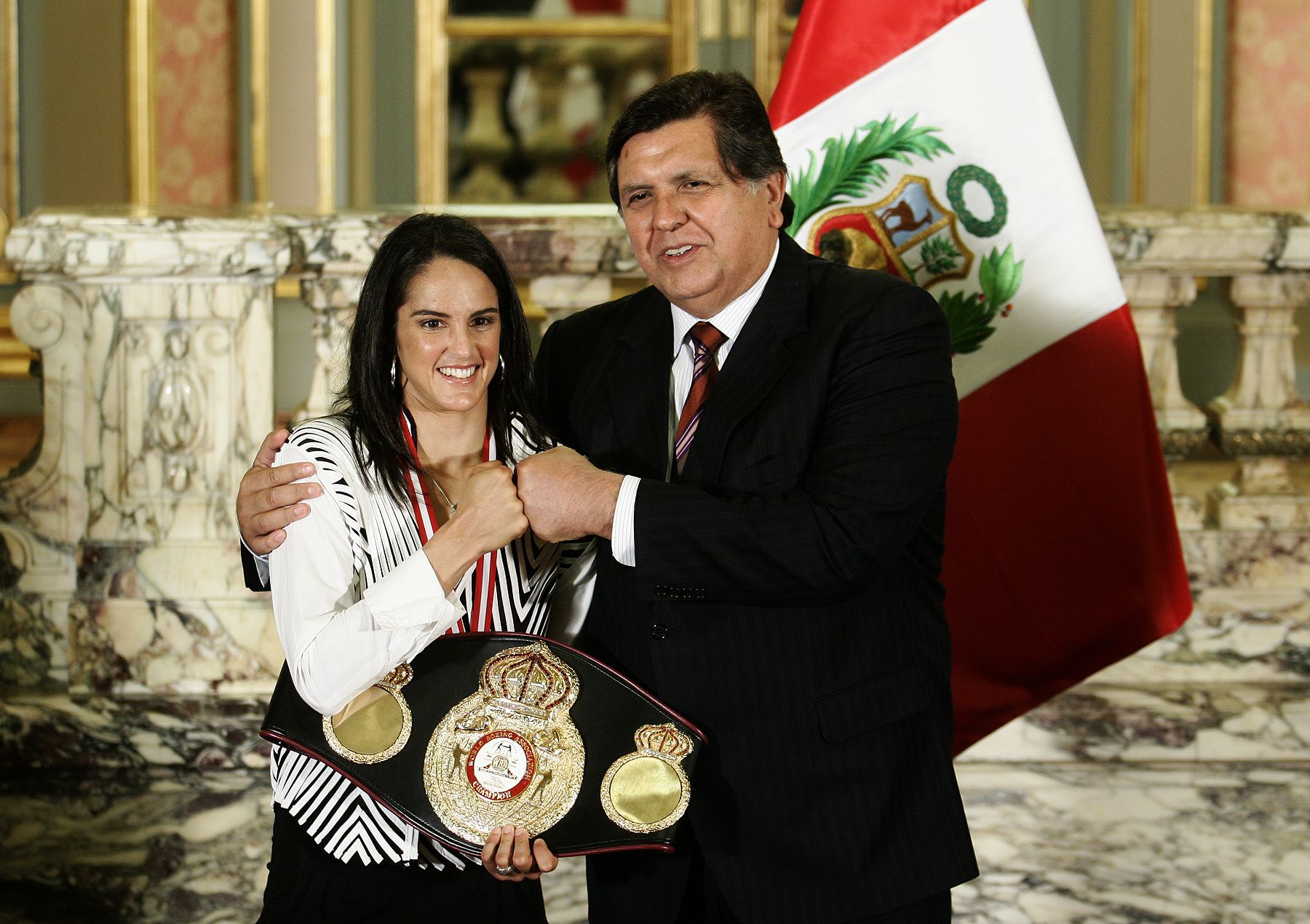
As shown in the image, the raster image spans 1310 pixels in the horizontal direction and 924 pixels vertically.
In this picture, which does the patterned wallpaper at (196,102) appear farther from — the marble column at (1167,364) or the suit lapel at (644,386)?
the suit lapel at (644,386)

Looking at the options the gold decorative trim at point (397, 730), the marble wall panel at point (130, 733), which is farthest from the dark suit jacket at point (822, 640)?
the marble wall panel at point (130, 733)

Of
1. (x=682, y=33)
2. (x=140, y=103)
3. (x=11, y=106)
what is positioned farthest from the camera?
(x=682, y=33)

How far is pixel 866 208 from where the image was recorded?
8.28ft

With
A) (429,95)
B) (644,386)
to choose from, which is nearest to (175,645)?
(644,386)

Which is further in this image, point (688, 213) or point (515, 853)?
point (688, 213)

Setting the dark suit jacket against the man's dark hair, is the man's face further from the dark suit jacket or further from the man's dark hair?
the dark suit jacket

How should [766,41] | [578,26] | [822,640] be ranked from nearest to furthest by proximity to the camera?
[822,640] < [766,41] < [578,26]

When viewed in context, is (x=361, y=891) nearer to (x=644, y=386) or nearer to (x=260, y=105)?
(x=644, y=386)

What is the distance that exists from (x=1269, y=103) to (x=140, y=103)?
5107 millimetres

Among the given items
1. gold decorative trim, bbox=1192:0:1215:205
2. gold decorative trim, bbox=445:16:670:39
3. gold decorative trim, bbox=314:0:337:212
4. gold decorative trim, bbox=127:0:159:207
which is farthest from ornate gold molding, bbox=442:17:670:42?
gold decorative trim, bbox=1192:0:1215:205

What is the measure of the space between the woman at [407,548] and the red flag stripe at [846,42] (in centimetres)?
89

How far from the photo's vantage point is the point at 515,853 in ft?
5.36

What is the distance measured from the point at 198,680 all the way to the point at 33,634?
41cm

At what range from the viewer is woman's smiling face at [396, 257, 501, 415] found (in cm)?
184
